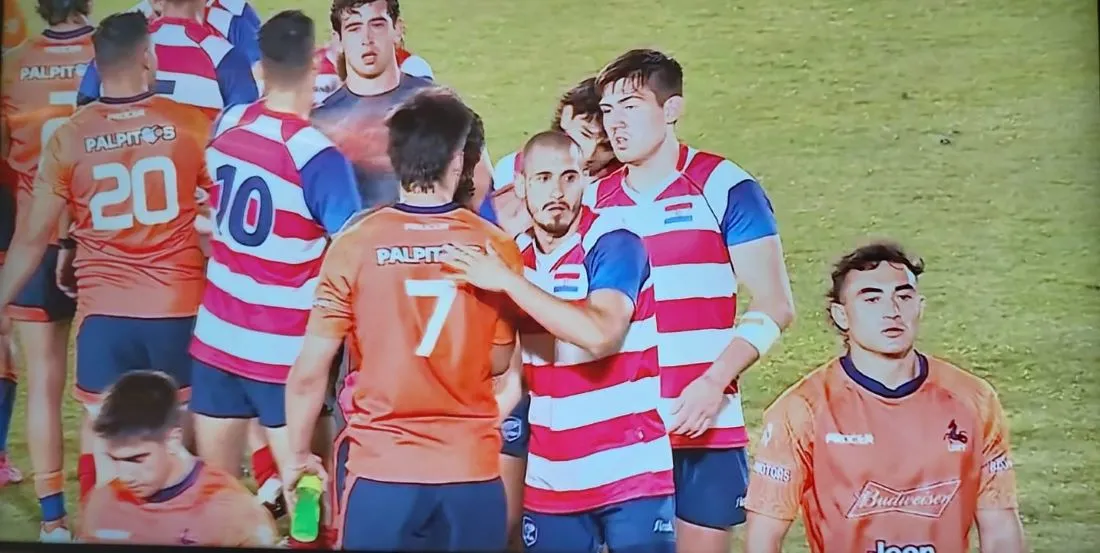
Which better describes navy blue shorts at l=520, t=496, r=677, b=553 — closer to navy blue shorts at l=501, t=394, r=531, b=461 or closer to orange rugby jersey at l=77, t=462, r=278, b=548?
navy blue shorts at l=501, t=394, r=531, b=461

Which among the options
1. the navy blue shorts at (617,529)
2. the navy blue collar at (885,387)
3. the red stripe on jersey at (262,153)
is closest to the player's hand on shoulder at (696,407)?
the navy blue shorts at (617,529)

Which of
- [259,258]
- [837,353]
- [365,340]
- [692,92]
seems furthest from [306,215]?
[837,353]

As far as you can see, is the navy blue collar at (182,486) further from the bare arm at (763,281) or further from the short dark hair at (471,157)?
the bare arm at (763,281)

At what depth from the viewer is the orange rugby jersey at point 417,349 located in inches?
67.2

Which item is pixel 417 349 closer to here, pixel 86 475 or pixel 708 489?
pixel 708 489

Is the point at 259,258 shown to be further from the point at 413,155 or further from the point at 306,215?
the point at 413,155

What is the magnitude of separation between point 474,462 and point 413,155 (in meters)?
0.55

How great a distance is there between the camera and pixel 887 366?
5.65 ft

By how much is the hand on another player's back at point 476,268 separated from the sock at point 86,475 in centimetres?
75

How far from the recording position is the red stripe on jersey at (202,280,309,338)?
5.84 ft

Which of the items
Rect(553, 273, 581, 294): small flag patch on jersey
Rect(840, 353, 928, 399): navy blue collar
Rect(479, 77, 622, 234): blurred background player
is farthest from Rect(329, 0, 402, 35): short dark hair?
Rect(840, 353, 928, 399): navy blue collar

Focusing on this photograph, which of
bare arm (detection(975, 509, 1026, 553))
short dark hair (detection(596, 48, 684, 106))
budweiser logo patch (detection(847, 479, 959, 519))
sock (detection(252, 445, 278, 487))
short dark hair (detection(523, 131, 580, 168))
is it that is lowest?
bare arm (detection(975, 509, 1026, 553))

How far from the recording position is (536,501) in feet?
5.61

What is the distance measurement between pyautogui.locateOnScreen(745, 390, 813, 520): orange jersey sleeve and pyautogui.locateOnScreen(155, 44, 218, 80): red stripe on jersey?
1209mm
